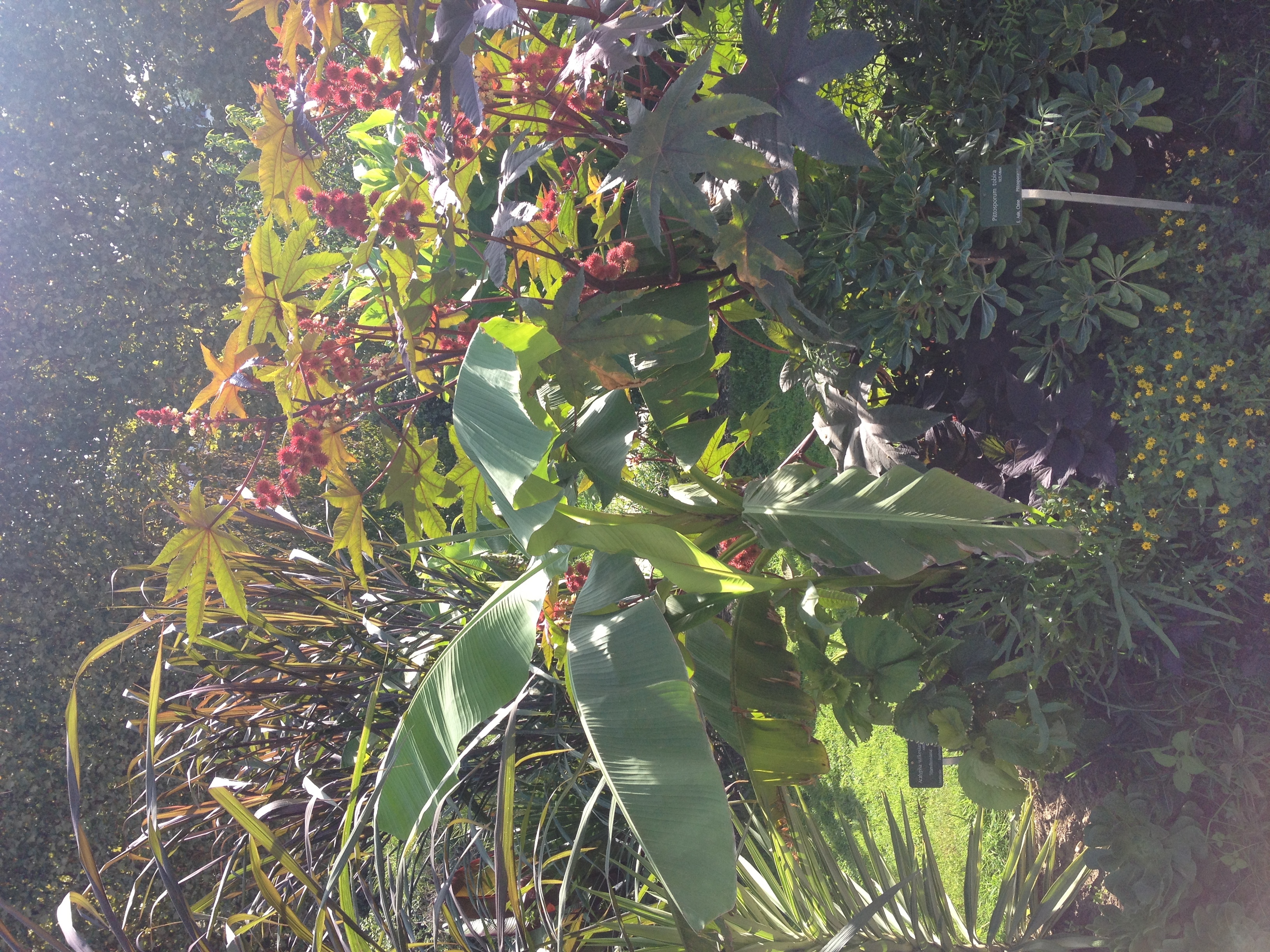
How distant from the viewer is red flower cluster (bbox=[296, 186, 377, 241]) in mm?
1343

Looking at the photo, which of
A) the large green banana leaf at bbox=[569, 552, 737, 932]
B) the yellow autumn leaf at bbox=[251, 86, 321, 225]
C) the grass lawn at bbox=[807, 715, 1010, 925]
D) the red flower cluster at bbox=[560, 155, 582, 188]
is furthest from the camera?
the grass lawn at bbox=[807, 715, 1010, 925]

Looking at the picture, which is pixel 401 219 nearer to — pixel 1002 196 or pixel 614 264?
pixel 614 264

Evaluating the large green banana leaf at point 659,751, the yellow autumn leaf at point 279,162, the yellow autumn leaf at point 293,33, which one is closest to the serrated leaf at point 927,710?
the large green banana leaf at point 659,751

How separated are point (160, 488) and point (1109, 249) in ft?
18.2

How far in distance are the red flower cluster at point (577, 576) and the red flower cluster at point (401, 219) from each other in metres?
0.74

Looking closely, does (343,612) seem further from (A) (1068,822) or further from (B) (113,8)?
(B) (113,8)

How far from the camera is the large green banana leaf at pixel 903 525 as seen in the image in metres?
1.26

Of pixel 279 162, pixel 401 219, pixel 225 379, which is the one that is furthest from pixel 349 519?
pixel 279 162

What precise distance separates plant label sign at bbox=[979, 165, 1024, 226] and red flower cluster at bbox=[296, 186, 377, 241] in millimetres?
1107

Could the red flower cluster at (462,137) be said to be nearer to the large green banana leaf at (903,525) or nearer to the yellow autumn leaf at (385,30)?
the yellow autumn leaf at (385,30)

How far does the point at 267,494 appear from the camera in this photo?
4.81 feet

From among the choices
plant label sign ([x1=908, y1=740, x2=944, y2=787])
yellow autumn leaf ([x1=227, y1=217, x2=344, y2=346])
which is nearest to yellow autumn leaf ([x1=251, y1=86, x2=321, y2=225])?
yellow autumn leaf ([x1=227, y1=217, x2=344, y2=346])

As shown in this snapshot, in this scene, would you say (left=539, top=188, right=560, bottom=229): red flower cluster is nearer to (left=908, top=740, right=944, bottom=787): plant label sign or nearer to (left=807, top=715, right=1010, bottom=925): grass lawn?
(left=908, top=740, right=944, bottom=787): plant label sign

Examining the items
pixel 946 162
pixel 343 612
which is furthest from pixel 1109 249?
pixel 343 612
